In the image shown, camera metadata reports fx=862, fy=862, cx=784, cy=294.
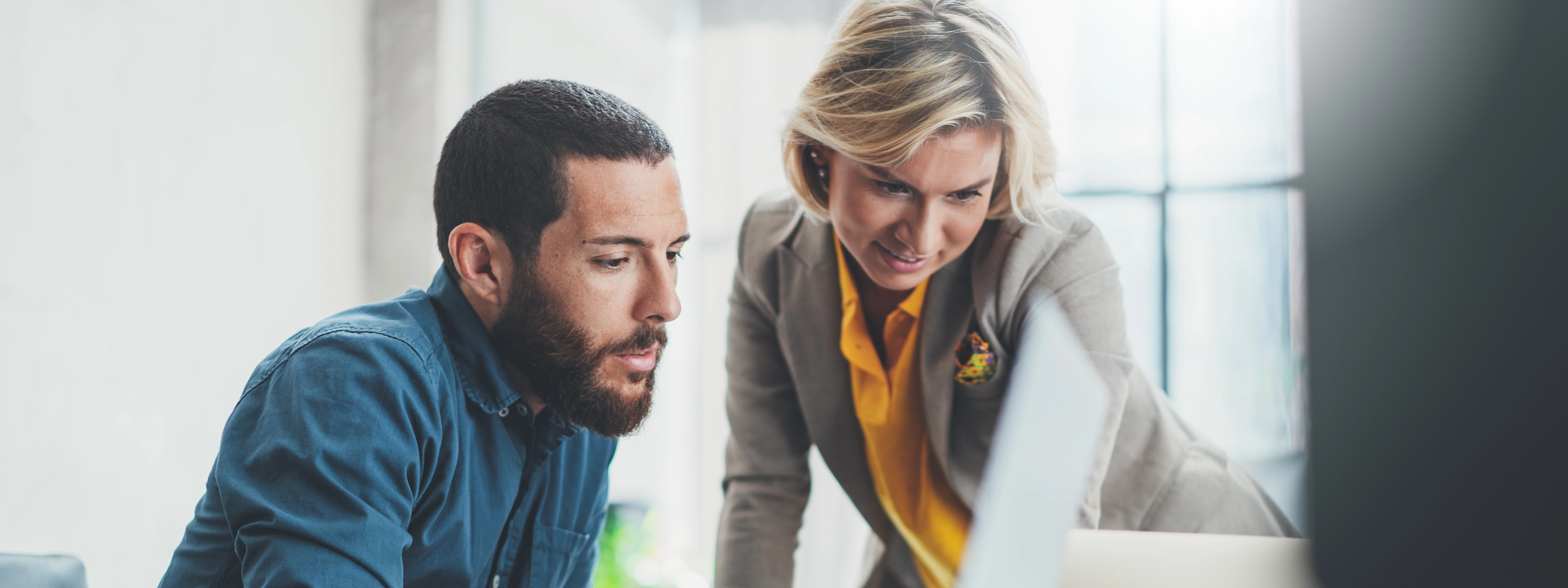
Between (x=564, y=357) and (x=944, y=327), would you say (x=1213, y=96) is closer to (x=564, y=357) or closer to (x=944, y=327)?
(x=944, y=327)

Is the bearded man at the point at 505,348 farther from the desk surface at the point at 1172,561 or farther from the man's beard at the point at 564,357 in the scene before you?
the desk surface at the point at 1172,561

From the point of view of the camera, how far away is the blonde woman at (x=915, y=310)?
2.46 feet

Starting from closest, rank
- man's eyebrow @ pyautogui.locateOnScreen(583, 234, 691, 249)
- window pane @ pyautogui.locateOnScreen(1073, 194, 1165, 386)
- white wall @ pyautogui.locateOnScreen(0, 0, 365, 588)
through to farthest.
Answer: man's eyebrow @ pyautogui.locateOnScreen(583, 234, 691, 249)
white wall @ pyautogui.locateOnScreen(0, 0, 365, 588)
window pane @ pyautogui.locateOnScreen(1073, 194, 1165, 386)

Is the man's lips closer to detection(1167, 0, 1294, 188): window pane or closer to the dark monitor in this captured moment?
the dark monitor

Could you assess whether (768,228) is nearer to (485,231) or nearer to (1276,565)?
(485,231)

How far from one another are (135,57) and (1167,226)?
1978 mm

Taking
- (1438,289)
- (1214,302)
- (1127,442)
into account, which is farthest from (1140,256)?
(1438,289)

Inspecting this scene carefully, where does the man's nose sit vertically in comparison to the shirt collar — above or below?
above

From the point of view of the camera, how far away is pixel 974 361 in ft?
2.74

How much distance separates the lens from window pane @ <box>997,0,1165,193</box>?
6.23 ft

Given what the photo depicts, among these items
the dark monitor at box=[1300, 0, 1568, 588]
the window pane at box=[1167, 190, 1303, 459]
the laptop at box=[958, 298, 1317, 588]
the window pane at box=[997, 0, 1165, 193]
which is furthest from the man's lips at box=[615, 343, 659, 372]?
the window pane at box=[997, 0, 1165, 193]

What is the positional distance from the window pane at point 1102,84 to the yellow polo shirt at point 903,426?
114 cm

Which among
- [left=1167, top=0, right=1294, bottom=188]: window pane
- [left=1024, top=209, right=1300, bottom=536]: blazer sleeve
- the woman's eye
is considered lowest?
[left=1024, top=209, right=1300, bottom=536]: blazer sleeve

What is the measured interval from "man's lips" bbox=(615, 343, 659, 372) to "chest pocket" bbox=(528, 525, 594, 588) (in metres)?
0.18
